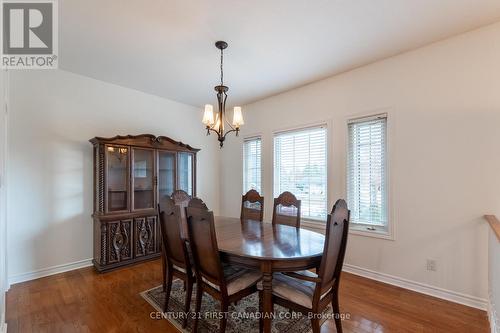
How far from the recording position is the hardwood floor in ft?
6.63

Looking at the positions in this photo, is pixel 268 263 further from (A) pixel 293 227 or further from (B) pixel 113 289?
(B) pixel 113 289

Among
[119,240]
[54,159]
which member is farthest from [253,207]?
[54,159]

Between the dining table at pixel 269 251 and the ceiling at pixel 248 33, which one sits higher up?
the ceiling at pixel 248 33

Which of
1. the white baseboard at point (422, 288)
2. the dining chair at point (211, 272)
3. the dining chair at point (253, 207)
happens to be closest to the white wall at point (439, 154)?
the white baseboard at point (422, 288)

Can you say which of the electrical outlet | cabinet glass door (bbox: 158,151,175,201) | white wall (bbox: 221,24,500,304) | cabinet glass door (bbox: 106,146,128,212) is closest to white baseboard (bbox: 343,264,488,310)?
white wall (bbox: 221,24,500,304)

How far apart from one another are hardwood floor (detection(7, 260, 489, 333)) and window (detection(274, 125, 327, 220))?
3.70 ft

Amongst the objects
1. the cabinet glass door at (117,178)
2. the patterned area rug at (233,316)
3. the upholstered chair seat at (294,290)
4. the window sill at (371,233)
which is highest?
the cabinet glass door at (117,178)

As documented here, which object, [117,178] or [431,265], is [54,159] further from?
[431,265]

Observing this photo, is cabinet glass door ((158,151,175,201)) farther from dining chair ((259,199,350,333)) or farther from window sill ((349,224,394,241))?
window sill ((349,224,394,241))

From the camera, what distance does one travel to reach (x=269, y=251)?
1.76m

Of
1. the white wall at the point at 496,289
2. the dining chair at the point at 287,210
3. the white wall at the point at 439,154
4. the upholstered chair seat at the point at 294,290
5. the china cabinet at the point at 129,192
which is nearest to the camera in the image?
the white wall at the point at 496,289

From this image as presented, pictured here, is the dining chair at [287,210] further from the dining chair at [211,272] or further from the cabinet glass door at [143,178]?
the cabinet glass door at [143,178]

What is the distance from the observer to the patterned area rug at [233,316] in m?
2.01

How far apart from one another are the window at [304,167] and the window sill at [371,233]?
481 mm
